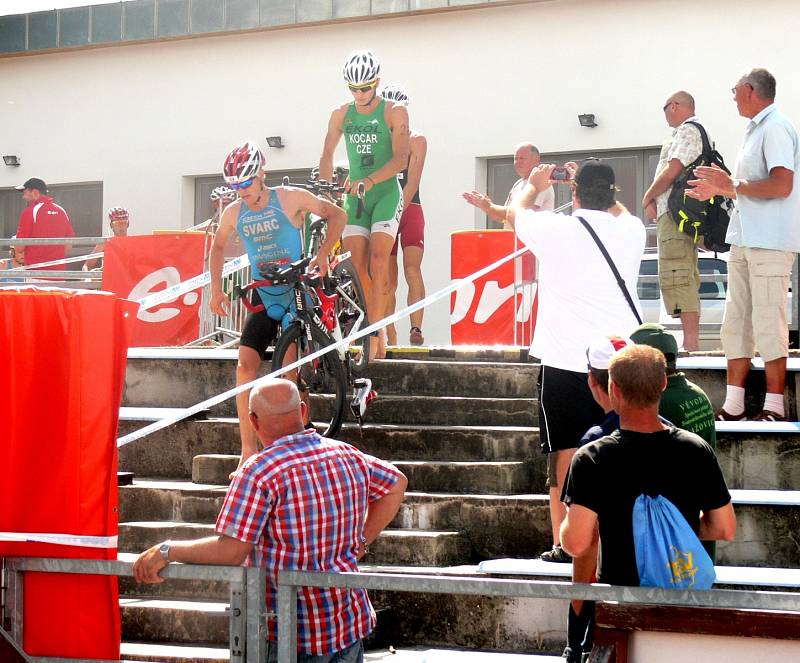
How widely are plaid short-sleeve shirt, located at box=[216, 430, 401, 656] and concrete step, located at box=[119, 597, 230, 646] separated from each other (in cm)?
218

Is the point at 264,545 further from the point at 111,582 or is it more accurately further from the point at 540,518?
the point at 540,518

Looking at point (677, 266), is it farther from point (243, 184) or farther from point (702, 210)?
point (243, 184)

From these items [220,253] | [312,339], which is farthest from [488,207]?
[220,253]

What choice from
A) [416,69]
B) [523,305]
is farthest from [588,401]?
[416,69]

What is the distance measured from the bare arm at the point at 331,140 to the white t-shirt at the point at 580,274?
3.83 m

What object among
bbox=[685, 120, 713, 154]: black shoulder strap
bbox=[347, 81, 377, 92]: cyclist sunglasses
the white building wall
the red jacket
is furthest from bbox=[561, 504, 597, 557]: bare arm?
the white building wall

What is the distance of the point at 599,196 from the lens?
649 cm

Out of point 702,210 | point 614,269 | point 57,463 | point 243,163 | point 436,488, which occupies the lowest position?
point 436,488

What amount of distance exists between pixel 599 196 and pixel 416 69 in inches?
545

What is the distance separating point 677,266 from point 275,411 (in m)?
5.42

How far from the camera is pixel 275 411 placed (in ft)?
15.7

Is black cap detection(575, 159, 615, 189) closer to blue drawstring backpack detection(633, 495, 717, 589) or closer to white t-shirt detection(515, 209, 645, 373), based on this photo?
white t-shirt detection(515, 209, 645, 373)

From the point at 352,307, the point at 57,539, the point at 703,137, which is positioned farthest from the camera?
the point at 352,307

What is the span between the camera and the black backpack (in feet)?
30.5
